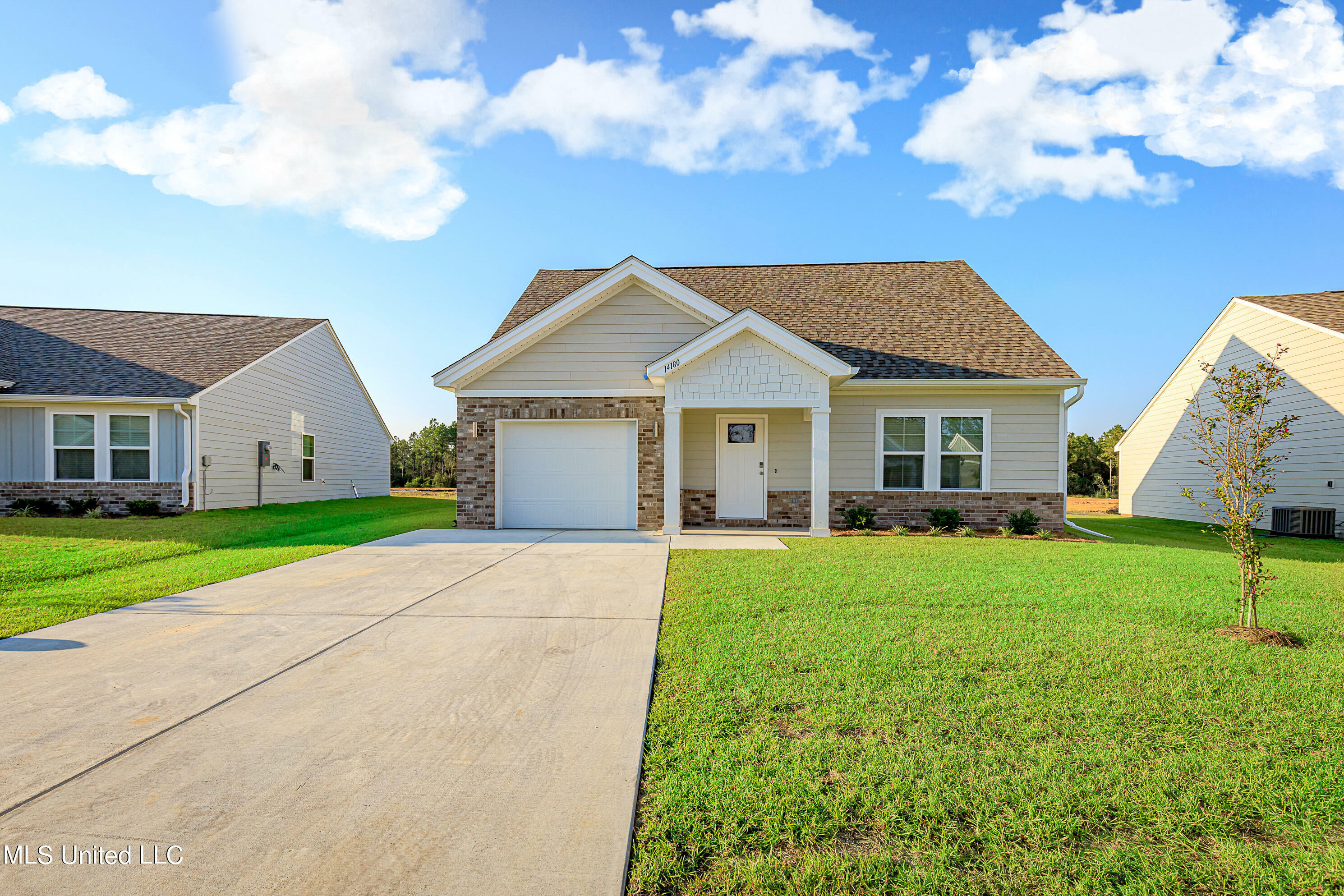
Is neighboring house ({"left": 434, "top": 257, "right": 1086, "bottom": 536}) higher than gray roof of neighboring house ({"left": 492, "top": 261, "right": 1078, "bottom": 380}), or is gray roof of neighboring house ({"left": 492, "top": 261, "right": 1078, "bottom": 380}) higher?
gray roof of neighboring house ({"left": 492, "top": 261, "right": 1078, "bottom": 380})

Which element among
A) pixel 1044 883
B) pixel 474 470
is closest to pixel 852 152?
pixel 474 470

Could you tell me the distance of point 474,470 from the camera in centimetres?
1203

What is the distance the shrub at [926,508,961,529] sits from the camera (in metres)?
11.9

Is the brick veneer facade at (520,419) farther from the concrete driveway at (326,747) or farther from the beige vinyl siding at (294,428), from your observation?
the beige vinyl siding at (294,428)

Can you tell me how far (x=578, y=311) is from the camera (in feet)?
39.2

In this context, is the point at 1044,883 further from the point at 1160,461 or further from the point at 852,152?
the point at 1160,461

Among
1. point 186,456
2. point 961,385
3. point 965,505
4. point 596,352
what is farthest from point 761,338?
point 186,456

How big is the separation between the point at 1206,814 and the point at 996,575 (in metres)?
5.16

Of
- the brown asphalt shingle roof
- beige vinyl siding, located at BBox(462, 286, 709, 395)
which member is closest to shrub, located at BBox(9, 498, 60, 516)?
beige vinyl siding, located at BBox(462, 286, 709, 395)

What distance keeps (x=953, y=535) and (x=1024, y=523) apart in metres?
1.66

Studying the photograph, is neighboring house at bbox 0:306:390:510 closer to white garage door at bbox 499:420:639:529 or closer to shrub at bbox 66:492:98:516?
shrub at bbox 66:492:98:516

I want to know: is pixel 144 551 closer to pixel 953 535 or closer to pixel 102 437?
pixel 102 437

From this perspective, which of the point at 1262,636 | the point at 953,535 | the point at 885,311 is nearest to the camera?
the point at 1262,636

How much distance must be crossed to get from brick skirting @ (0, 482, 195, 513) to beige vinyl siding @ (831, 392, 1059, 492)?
15.8 meters
